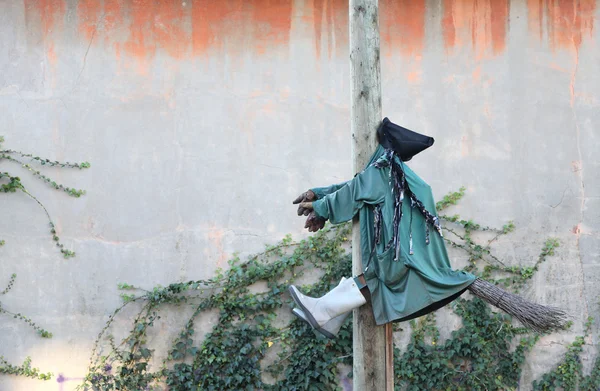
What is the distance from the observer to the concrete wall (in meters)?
7.91

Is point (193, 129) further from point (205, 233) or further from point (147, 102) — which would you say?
point (205, 233)

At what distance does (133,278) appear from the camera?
7918 millimetres

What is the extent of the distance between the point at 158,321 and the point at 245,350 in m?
0.90

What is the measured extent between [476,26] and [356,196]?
3970 mm

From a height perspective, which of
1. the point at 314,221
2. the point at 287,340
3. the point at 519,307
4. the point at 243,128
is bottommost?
the point at 287,340

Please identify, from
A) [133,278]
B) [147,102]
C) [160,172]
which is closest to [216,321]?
[133,278]

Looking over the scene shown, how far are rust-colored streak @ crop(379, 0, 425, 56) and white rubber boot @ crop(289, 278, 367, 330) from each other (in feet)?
12.4

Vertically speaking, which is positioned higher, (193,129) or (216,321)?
(193,129)

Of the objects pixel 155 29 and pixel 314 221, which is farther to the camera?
pixel 155 29

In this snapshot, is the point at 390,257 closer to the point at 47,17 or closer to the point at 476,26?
the point at 476,26

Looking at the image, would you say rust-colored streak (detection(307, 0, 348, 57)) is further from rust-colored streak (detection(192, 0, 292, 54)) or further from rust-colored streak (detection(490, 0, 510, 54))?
rust-colored streak (detection(490, 0, 510, 54))

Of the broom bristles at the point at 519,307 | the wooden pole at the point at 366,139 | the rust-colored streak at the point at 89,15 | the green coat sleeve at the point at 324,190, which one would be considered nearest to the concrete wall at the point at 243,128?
the rust-colored streak at the point at 89,15

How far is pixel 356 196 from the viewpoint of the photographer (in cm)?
517

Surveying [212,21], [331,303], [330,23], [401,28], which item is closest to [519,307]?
[331,303]
